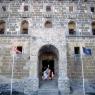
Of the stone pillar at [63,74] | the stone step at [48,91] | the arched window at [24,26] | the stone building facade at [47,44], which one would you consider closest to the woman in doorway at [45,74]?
the stone building facade at [47,44]

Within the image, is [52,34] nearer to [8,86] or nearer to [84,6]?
[84,6]

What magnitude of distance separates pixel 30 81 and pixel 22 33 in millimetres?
5457

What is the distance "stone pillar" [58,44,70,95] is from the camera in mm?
26308

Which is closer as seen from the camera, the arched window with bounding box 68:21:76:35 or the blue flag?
the blue flag

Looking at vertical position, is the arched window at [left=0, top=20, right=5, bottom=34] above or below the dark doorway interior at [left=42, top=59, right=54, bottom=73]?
above

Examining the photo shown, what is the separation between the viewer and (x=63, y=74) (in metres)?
26.9

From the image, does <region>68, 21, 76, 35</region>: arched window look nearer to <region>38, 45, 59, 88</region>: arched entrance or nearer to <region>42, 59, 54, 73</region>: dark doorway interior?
<region>38, 45, 59, 88</region>: arched entrance

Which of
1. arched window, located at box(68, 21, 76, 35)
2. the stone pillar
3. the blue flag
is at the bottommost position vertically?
the stone pillar

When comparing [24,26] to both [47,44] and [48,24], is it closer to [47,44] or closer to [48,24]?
[48,24]

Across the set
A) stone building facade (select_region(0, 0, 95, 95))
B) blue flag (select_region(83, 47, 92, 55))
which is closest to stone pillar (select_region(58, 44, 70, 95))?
stone building facade (select_region(0, 0, 95, 95))

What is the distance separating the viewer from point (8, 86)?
88.1 feet

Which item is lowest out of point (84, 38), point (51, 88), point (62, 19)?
point (51, 88)

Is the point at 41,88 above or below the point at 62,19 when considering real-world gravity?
below

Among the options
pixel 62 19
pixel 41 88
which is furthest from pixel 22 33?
pixel 41 88
